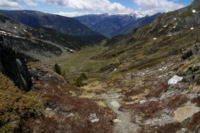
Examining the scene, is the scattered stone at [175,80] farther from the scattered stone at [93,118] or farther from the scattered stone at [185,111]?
the scattered stone at [93,118]

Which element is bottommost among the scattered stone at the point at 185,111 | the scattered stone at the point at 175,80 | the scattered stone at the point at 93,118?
the scattered stone at the point at 93,118

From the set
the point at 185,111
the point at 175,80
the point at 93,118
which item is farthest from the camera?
the point at 175,80

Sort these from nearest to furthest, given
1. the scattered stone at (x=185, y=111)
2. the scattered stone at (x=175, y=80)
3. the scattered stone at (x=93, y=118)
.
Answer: the scattered stone at (x=185, y=111), the scattered stone at (x=93, y=118), the scattered stone at (x=175, y=80)

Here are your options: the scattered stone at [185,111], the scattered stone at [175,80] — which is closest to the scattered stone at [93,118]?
the scattered stone at [185,111]

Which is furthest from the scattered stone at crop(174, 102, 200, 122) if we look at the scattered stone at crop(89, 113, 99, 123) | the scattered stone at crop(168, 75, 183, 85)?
the scattered stone at crop(168, 75, 183, 85)

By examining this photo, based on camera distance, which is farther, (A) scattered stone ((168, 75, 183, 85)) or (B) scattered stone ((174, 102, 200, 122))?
(A) scattered stone ((168, 75, 183, 85))

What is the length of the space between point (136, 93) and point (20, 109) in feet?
91.2

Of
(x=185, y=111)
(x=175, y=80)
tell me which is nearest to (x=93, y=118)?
(x=185, y=111)

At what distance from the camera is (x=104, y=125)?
18094mm

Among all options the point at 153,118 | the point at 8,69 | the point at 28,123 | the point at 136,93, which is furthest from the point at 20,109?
the point at 136,93

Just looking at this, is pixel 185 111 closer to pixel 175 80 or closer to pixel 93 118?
pixel 93 118

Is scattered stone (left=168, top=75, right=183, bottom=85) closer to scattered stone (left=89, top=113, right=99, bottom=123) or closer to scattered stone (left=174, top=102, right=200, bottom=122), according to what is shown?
scattered stone (left=174, top=102, right=200, bottom=122)

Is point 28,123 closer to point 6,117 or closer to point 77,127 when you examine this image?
point 6,117

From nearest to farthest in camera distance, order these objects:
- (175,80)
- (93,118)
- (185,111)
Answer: (185,111), (93,118), (175,80)
